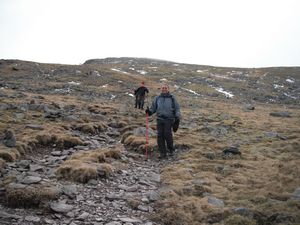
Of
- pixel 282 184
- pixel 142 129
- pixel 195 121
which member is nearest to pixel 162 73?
pixel 195 121

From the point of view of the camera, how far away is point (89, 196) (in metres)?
10.2

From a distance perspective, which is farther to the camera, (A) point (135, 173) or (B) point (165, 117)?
(B) point (165, 117)

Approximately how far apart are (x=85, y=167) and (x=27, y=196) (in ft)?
9.97

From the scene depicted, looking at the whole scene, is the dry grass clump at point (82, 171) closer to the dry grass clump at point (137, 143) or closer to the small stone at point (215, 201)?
the small stone at point (215, 201)

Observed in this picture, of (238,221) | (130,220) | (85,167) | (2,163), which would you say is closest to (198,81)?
(85,167)

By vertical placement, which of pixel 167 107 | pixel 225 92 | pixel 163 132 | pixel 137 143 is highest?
pixel 167 107

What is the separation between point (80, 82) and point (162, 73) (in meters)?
40.1

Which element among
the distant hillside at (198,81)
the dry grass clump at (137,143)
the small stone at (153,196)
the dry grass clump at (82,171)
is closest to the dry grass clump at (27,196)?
the dry grass clump at (82,171)

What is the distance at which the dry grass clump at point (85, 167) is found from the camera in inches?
454

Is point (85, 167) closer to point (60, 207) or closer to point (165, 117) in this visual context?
point (60, 207)

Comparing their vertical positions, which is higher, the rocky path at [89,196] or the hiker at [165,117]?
the hiker at [165,117]

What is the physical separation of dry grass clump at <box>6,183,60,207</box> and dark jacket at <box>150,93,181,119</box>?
7.38m

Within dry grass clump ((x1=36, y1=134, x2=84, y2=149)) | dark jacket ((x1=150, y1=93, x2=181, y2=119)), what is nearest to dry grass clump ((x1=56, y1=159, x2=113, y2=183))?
dry grass clump ((x1=36, y1=134, x2=84, y2=149))

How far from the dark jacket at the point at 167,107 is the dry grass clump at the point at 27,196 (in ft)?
24.2
